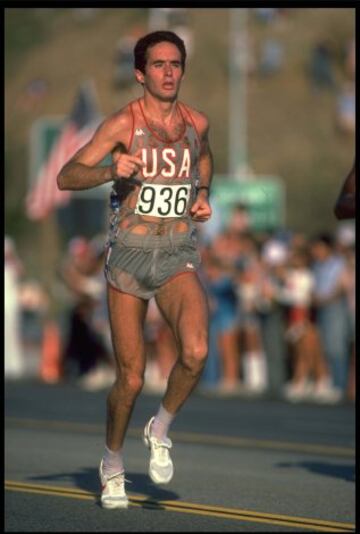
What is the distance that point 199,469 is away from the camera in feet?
40.1

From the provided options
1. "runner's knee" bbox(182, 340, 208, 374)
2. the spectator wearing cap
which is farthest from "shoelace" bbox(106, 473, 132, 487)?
the spectator wearing cap

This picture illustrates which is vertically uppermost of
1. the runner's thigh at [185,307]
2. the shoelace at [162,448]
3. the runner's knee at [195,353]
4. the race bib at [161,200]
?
the race bib at [161,200]

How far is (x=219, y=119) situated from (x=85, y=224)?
4528 centimetres

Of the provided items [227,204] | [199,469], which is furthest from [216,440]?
[227,204]

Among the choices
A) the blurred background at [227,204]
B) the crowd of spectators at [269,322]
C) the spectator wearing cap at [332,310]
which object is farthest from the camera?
the blurred background at [227,204]

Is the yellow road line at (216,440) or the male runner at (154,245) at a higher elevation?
the male runner at (154,245)

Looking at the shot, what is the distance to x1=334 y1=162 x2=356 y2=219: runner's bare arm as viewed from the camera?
10.1m

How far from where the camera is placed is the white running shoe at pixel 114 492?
31.8 feet

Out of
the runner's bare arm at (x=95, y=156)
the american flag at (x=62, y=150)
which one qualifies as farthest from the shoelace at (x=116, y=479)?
the american flag at (x=62, y=150)

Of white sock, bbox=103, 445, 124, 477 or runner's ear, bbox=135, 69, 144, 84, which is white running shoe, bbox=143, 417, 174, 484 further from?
runner's ear, bbox=135, 69, 144, 84

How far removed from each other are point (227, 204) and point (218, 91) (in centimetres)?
5447

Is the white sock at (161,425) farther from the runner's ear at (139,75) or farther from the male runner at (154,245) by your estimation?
the runner's ear at (139,75)

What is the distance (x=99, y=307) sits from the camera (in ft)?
77.2

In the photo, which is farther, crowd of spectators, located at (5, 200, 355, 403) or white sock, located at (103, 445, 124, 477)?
crowd of spectators, located at (5, 200, 355, 403)
